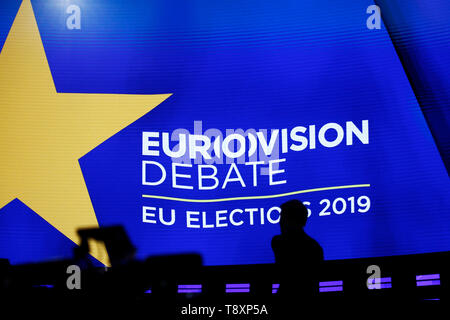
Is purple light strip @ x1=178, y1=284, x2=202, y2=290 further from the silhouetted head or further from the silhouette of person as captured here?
the silhouetted head

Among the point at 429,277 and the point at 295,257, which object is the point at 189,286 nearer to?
the point at 295,257

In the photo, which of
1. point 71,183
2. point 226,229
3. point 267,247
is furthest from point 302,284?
point 71,183

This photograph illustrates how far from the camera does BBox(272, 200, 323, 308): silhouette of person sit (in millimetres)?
2383

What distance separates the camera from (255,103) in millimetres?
2943

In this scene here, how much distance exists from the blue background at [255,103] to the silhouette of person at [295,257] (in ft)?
1.26

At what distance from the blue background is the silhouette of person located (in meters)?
0.38

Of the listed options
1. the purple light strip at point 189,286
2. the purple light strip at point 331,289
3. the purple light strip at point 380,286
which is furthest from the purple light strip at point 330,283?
the purple light strip at point 189,286

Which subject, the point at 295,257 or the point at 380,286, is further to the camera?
the point at 380,286

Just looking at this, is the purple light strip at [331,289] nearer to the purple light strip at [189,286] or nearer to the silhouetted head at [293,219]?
the silhouetted head at [293,219]

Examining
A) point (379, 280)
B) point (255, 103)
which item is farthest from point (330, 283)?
point (255, 103)

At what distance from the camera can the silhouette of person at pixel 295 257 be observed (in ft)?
7.82

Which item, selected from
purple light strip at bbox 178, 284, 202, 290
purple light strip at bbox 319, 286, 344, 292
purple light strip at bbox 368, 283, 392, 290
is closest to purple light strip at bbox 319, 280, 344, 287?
purple light strip at bbox 319, 286, 344, 292

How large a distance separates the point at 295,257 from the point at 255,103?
1.01m

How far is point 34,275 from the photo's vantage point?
111 inches
